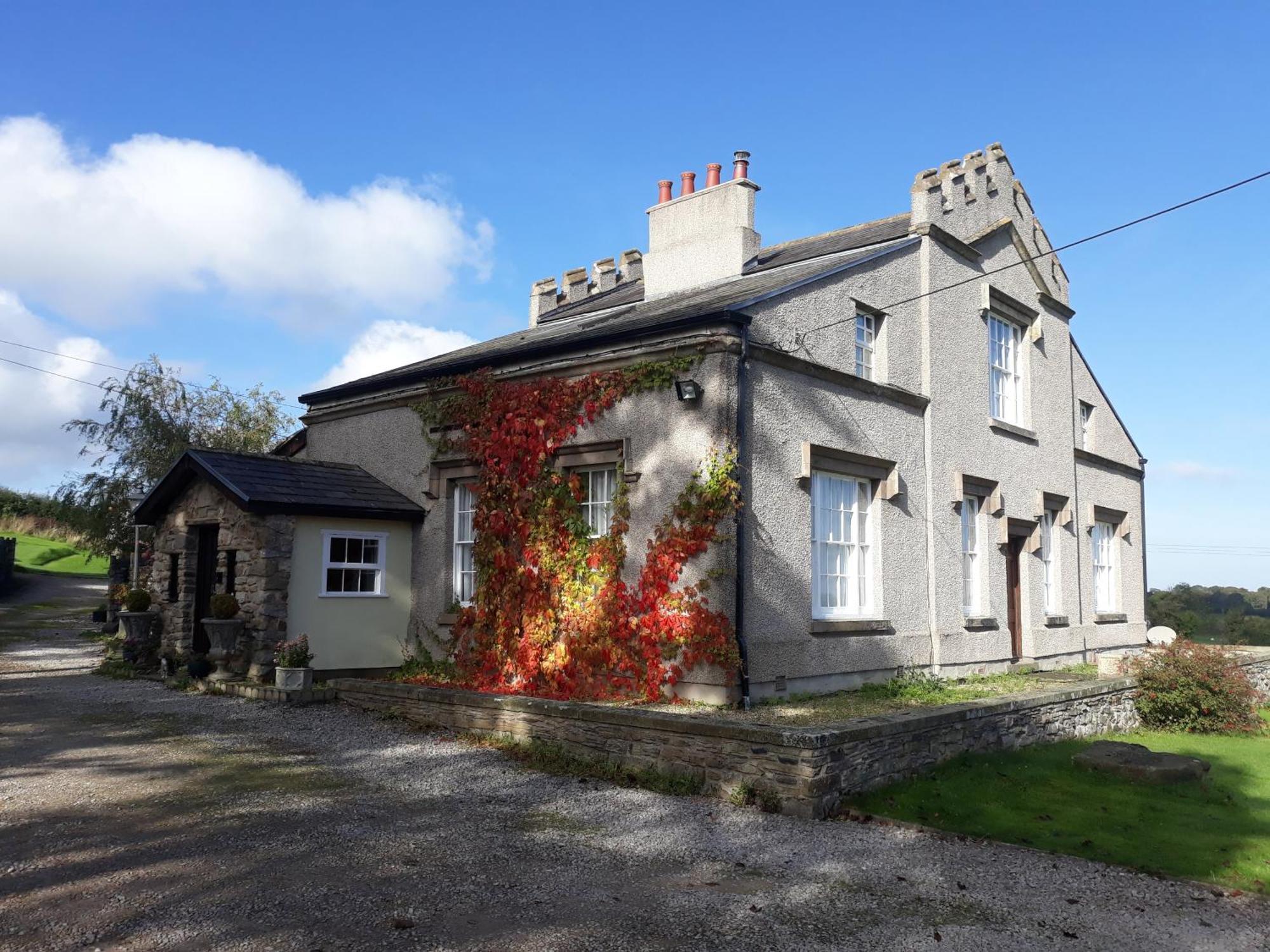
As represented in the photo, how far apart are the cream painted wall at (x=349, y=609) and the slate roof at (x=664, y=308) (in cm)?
265

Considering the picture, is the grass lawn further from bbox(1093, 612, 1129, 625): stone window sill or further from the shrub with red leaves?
bbox(1093, 612, 1129, 625): stone window sill

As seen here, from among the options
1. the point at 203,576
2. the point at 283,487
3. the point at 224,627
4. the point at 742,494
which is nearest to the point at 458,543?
the point at 283,487

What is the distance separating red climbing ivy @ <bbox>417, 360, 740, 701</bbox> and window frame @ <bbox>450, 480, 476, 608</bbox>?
0.53 meters

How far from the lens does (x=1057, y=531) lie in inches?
737

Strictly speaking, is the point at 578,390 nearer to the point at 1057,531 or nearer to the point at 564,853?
the point at 564,853

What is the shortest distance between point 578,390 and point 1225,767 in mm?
8841

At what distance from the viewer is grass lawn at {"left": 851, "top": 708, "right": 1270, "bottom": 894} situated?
7.44 meters

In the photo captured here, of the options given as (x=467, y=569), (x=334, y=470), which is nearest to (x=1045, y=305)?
(x=467, y=569)

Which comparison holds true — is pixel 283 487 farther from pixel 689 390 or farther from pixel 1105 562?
pixel 1105 562

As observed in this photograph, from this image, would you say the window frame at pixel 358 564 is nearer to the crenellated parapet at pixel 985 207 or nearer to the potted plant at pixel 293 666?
the potted plant at pixel 293 666

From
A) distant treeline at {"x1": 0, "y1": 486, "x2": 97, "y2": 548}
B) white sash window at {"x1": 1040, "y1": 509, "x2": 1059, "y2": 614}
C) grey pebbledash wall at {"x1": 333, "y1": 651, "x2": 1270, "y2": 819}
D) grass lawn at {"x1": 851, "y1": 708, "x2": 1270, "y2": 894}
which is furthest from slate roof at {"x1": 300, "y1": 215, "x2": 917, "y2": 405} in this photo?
distant treeline at {"x1": 0, "y1": 486, "x2": 97, "y2": 548}

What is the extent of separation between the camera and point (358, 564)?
1470 centimetres

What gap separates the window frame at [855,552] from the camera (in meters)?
12.6

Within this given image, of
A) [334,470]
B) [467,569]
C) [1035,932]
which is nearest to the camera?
[1035,932]
